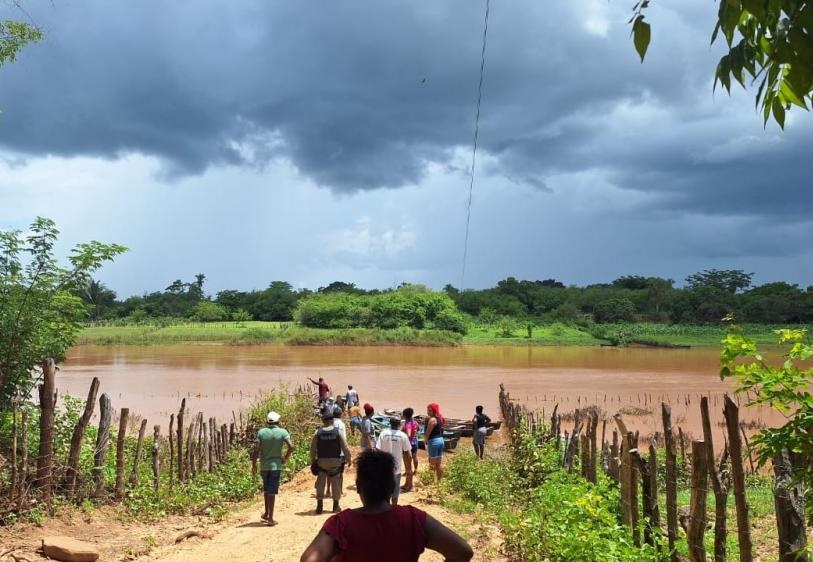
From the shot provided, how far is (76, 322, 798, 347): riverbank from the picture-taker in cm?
6238

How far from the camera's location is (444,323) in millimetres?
70750

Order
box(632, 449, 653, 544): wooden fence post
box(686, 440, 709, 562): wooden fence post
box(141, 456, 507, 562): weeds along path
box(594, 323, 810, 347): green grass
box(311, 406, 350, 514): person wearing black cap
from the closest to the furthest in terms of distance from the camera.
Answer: box(686, 440, 709, 562): wooden fence post < box(632, 449, 653, 544): wooden fence post < box(141, 456, 507, 562): weeds along path < box(311, 406, 350, 514): person wearing black cap < box(594, 323, 810, 347): green grass

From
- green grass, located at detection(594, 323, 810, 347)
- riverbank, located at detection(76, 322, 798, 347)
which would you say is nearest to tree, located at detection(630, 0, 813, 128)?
riverbank, located at detection(76, 322, 798, 347)

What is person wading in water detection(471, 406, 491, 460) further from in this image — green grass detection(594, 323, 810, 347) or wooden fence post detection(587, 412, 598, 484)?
green grass detection(594, 323, 810, 347)

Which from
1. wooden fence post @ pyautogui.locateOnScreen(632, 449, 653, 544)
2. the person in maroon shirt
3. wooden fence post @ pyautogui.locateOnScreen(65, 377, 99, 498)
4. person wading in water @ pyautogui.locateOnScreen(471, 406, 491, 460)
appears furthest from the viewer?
person wading in water @ pyautogui.locateOnScreen(471, 406, 491, 460)

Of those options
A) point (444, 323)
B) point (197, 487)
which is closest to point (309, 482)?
point (197, 487)

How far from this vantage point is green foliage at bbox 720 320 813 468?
2633 mm

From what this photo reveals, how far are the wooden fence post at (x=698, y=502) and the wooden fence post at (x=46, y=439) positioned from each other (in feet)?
24.4

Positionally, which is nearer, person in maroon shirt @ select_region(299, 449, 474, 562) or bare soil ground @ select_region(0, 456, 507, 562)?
person in maroon shirt @ select_region(299, 449, 474, 562)

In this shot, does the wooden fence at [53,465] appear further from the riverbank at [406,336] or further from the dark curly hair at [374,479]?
the riverbank at [406,336]

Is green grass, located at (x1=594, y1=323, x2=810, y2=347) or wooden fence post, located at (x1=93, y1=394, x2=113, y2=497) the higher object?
green grass, located at (x1=594, y1=323, x2=810, y2=347)

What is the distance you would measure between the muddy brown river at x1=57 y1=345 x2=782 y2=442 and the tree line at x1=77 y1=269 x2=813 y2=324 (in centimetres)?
1381

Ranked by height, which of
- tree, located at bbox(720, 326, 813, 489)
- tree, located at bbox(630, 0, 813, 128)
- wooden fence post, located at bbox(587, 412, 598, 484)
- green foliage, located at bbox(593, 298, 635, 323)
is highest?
green foliage, located at bbox(593, 298, 635, 323)

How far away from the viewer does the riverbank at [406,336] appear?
62375 millimetres
